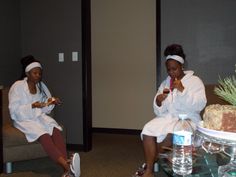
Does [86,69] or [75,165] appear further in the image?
[86,69]

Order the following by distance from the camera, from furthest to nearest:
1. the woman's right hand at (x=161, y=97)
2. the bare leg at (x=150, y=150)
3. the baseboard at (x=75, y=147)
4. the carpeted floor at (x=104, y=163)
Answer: the baseboard at (x=75, y=147) → the carpeted floor at (x=104, y=163) → the woman's right hand at (x=161, y=97) → the bare leg at (x=150, y=150)

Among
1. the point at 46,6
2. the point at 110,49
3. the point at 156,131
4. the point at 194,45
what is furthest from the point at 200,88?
the point at 110,49

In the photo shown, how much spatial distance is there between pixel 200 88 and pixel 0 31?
255 centimetres

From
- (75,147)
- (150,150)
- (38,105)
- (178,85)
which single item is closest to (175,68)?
(178,85)

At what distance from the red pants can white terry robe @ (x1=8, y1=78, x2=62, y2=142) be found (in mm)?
52

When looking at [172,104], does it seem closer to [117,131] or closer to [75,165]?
[75,165]

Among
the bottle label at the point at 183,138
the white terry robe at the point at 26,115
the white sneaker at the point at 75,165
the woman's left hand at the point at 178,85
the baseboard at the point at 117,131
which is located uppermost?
the woman's left hand at the point at 178,85

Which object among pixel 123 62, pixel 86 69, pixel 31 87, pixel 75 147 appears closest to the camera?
pixel 31 87

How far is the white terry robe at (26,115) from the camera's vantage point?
10.8 feet

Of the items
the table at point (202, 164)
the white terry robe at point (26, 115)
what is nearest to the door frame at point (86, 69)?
the white terry robe at point (26, 115)

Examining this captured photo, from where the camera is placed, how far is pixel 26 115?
3334 millimetres

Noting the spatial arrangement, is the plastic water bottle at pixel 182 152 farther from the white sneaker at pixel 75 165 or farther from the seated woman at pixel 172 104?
the white sneaker at pixel 75 165

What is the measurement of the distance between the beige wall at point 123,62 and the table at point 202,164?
336cm

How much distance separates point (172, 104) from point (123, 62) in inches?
101
